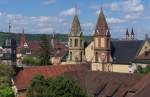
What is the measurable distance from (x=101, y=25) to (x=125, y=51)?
709 cm

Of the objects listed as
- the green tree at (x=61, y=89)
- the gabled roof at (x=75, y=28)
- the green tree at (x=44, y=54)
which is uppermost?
the gabled roof at (x=75, y=28)

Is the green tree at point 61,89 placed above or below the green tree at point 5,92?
above

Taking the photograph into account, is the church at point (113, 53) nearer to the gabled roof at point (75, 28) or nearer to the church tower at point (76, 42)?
the church tower at point (76, 42)

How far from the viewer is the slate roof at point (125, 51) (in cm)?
8839

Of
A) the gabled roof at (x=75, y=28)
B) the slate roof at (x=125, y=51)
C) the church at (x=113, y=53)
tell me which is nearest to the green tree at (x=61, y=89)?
the church at (x=113, y=53)

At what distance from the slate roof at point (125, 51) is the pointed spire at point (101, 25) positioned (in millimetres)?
4816

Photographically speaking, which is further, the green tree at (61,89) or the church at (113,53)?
the church at (113,53)

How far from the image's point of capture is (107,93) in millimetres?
52531

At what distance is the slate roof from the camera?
88.4 metres

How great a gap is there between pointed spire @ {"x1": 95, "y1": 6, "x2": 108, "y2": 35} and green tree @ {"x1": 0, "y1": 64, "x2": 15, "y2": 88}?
88.6 feet

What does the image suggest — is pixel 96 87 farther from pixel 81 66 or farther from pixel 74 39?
pixel 74 39

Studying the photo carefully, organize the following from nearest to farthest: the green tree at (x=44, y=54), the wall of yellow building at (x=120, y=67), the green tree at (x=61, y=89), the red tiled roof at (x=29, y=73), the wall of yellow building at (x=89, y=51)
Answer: the green tree at (x=61, y=89)
the red tiled roof at (x=29, y=73)
the wall of yellow building at (x=120, y=67)
the wall of yellow building at (x=89, y=51)
the green tree at (x=44, y=54)

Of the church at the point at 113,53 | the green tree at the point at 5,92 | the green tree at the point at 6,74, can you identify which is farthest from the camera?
the church at the point at 113,53

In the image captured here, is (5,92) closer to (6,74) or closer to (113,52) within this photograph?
(6,74)
